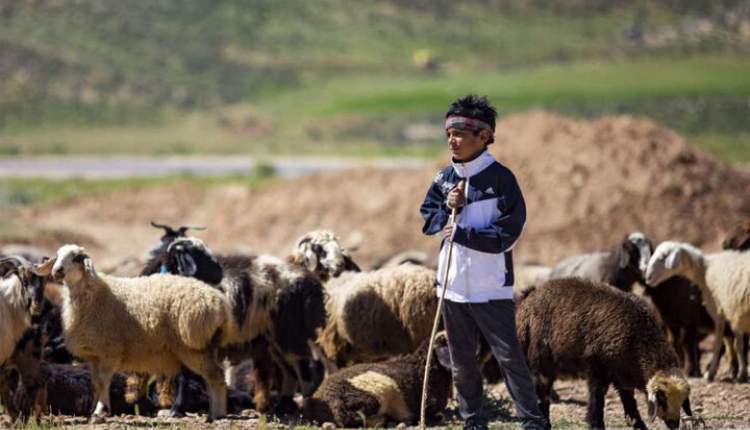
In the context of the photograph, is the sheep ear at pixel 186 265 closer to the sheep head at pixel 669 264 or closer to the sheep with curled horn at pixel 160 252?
the sheep with curled horn at pixel 160 252

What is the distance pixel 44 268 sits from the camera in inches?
493

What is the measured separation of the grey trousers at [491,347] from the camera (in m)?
9.55

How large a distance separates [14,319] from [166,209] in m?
23.9

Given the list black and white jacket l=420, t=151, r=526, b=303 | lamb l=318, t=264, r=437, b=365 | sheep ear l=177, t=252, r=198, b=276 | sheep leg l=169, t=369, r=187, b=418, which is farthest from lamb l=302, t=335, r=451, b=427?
black and white jacket l=420, t=151, r=526, b=303

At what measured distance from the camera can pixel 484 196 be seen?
9648 mm

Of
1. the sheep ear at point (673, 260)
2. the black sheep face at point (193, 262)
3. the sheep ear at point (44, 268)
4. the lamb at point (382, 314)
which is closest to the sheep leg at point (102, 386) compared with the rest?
the sheep ear at point (44, 268)

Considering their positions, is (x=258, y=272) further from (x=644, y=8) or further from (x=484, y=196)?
(x=644, y=8)

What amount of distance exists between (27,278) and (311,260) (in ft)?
11.0

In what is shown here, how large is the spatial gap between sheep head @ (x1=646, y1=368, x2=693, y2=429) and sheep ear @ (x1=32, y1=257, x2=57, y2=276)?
5390mm

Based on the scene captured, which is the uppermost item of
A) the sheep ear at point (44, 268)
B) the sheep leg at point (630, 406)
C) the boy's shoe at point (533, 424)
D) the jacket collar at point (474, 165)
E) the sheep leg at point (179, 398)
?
the jacket collar at point (474, 165)

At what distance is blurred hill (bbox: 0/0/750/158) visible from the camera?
69062 mm

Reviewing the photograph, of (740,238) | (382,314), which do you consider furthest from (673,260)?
(382,314)

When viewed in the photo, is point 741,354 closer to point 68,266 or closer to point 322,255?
point 322,255

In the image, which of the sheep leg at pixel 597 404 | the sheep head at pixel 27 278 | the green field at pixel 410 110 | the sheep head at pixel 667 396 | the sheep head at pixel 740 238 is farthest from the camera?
the green field at pixel 410 110
